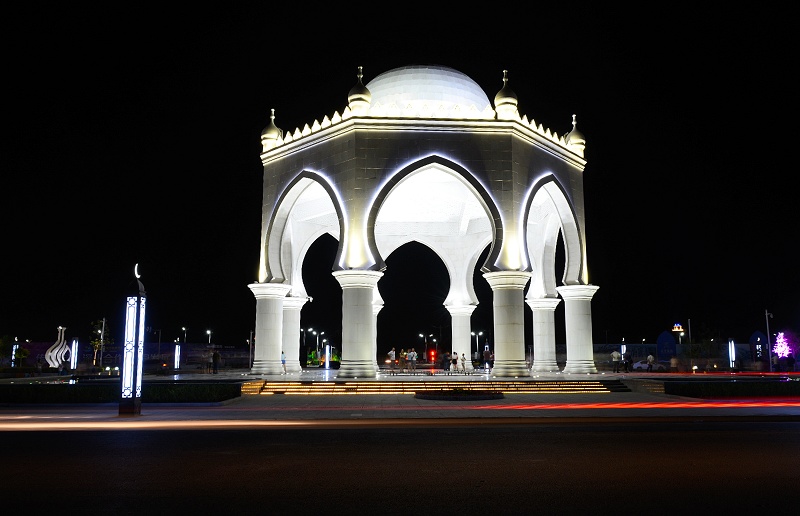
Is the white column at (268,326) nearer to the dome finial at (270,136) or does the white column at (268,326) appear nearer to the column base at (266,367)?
the column base at (266,367)

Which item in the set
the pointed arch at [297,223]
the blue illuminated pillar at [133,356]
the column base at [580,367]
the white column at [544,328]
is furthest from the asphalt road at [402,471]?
the white column at [544,328]

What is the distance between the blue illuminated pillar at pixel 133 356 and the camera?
1530 cm

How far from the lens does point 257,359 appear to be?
87.5ft

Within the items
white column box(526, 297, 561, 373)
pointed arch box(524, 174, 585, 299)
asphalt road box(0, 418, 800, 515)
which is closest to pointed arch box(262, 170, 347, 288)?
pointed arch box(524, 174, 585, 299)

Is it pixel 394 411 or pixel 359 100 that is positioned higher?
pixel 359 100

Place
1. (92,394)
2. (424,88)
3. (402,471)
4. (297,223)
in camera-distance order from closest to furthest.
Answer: (402,471), (92,394), (424,88), (297,223)

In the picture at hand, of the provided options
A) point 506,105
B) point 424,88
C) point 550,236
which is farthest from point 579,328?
point 424,88

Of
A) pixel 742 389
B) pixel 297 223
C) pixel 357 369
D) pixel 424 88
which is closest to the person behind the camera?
pixel 742 389

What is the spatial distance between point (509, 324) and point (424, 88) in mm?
11129

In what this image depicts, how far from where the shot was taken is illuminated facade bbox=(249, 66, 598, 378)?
23672 millimetres

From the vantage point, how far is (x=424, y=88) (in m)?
28.2

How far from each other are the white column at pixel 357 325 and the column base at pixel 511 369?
4465mm

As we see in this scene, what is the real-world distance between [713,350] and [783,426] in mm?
45411

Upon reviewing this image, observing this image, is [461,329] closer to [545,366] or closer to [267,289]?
[545,366]
